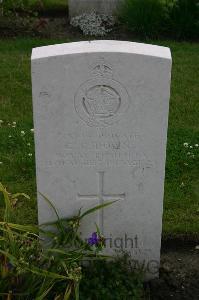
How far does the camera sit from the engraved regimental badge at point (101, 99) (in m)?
3.15

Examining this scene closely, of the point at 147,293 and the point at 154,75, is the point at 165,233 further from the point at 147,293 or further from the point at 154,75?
the point at 154,75

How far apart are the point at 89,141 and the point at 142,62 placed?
519 mm

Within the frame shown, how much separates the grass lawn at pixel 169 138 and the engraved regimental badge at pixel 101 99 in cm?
121

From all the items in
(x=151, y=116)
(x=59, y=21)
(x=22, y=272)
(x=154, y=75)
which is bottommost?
(x=22, y=272)

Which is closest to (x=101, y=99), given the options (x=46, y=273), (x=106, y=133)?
(x=106, y=133)

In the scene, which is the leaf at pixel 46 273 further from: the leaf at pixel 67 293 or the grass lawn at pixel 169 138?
the grass lawn at pixel 169 138

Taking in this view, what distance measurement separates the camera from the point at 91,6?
9016mm

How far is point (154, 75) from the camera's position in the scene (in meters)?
3.15

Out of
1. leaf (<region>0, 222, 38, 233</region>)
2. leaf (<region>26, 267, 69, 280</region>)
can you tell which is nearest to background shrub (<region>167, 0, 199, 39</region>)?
leaf (<region>0, 222, 38, 233</region>)

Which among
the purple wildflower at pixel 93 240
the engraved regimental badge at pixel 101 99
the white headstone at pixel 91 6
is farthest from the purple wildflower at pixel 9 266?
the white headstone at pixel 91 6

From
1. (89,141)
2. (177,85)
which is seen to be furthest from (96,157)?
(177,85)

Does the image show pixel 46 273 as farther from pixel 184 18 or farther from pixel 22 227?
pixel 184 18

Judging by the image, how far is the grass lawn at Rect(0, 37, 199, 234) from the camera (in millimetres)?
4414

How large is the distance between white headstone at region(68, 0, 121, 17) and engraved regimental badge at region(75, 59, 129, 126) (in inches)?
235
